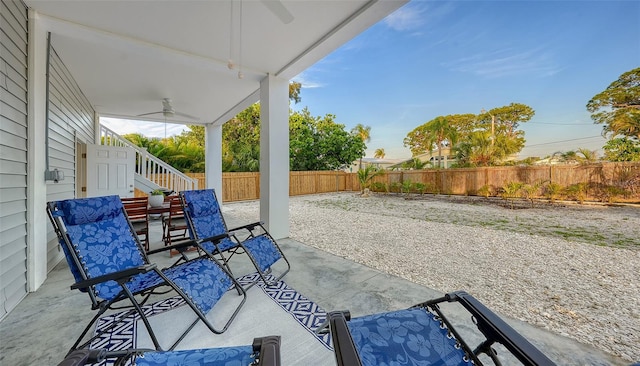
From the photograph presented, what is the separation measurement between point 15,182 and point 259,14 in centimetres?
288

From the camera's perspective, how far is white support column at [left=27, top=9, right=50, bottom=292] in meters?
2.45

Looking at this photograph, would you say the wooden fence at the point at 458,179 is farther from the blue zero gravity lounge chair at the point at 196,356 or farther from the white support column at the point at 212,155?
the blue zero gravity lounge chair at the point at 196,356

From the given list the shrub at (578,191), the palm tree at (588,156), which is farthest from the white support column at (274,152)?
the palm tree at (588,156)

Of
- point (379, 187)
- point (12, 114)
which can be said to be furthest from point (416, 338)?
point (379, 187)

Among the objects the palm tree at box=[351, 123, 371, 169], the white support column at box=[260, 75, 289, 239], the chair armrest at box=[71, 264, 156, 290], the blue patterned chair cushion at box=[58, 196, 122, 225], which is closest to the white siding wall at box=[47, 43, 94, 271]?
the blue patterned chair cushion at box=[58, 196, 122, 225]

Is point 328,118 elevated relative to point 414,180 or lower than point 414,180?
elevated

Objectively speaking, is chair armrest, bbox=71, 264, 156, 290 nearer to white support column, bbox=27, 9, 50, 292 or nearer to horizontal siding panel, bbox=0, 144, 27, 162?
horizontal siding panel, bbox=0, 144, 27, 162

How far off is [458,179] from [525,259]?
379 inches

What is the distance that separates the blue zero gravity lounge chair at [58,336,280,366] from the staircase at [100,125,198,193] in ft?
20.6

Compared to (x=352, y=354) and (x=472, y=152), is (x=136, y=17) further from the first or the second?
(x=472, y=152)

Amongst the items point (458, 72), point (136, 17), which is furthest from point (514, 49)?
point (136, 17)

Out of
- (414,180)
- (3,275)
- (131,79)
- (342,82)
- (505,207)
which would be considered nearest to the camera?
(3,275)

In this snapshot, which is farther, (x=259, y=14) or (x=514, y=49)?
(x=514, y=49)

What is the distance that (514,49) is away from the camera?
12023 millimetres
